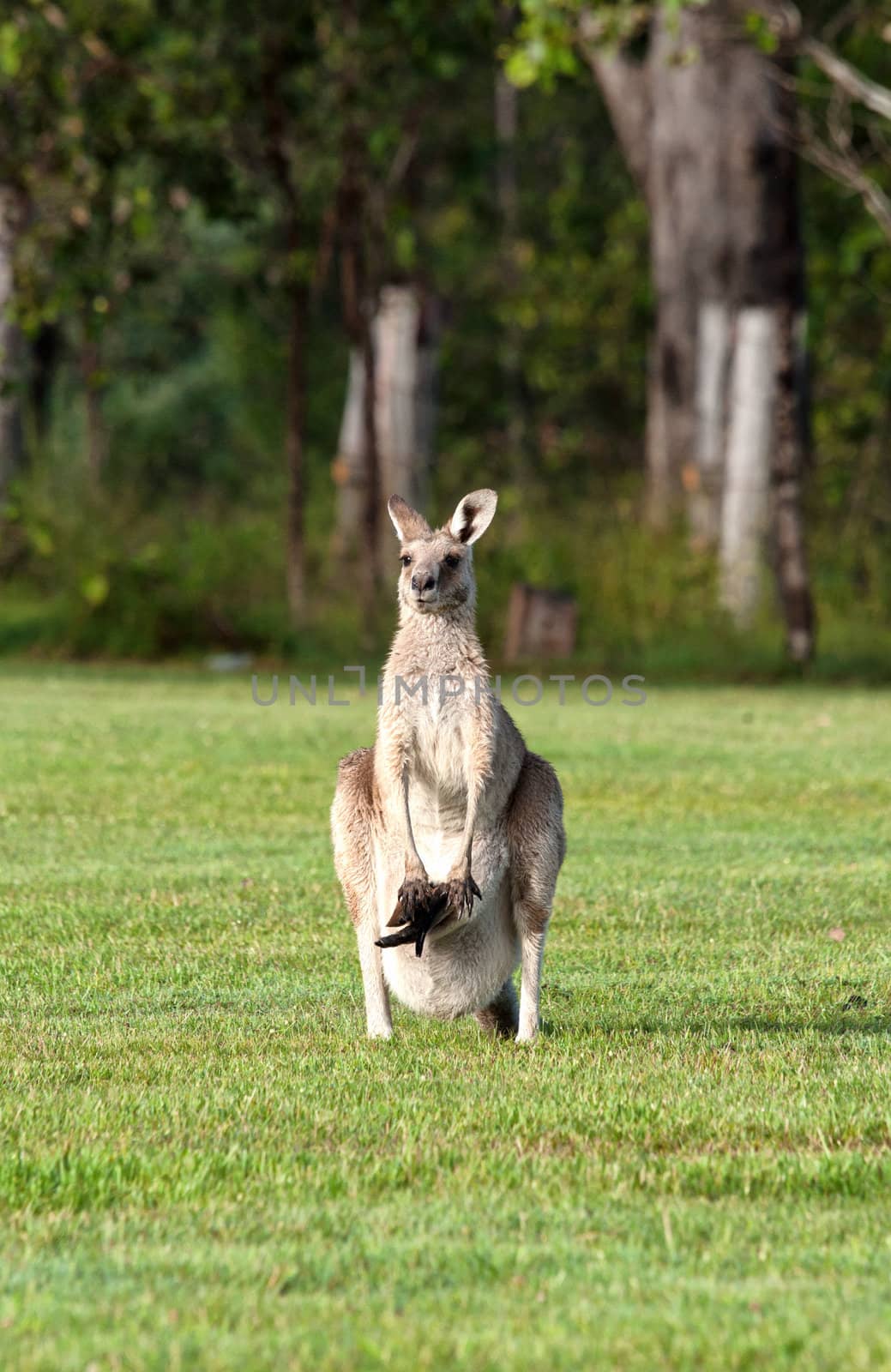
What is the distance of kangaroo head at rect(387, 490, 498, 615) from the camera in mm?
6297

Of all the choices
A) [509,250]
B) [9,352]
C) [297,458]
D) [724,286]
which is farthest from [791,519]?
[509,250]

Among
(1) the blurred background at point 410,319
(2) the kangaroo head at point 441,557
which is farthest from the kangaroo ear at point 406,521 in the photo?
(1) the blurred background at point 410,319

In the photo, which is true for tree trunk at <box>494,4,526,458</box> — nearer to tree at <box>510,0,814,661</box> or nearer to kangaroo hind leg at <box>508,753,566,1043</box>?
tree at <box>510,0,814,661</box>

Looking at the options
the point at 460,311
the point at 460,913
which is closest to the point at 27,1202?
the point at 460,913

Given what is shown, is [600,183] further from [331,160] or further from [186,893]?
[186,893]

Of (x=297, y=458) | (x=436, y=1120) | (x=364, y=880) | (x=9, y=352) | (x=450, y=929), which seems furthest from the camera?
(x=297, y=458)

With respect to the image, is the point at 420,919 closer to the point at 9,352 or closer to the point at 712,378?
the point at 712,378

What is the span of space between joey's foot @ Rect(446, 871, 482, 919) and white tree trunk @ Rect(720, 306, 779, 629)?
16.3 m

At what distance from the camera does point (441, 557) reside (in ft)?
20.9

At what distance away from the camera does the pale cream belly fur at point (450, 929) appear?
20.1 feet

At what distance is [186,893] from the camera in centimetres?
908

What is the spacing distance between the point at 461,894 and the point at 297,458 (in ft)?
64.7

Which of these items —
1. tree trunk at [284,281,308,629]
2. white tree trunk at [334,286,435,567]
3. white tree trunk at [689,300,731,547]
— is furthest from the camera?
white tree trunk at [334,286,435,567]

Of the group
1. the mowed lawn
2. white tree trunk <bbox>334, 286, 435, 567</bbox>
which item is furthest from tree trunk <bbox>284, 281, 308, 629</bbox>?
the mowed lawn
